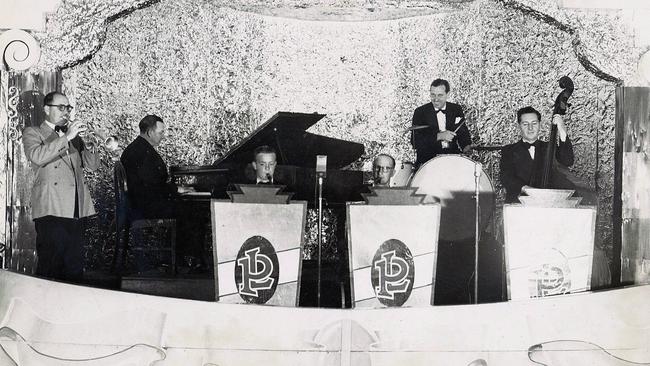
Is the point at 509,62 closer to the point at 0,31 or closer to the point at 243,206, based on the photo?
the point at 243,206

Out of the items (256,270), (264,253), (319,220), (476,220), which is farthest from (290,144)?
(476,220)

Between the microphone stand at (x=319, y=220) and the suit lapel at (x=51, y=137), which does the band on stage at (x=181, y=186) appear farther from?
the microphone stand at (x=319, y=220)

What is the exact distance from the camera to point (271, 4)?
5145 millimetres

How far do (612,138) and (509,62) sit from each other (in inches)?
32.9

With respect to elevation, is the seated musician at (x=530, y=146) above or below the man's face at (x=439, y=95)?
below

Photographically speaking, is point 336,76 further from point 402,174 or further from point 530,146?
point 530,146

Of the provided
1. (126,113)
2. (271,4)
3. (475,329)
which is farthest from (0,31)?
(475,329)

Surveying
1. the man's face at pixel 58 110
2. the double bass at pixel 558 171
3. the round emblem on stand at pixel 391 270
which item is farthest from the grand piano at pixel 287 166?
the double bass at pixel 558 171

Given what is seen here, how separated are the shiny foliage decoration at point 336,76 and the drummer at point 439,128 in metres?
0.06

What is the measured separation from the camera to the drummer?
516 centimetres

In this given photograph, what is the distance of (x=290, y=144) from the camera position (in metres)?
5.07

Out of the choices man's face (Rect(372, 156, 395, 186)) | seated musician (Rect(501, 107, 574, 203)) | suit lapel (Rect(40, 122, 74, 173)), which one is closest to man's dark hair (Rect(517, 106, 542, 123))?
seated musician (Rect(501, 107, 574, 203))

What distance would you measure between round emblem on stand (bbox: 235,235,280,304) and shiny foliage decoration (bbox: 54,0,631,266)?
400mm

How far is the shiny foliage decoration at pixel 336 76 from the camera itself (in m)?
5.10
